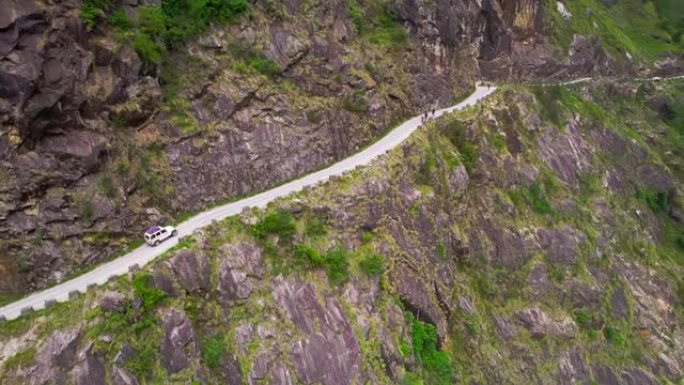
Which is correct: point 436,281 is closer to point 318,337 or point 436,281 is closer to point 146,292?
point 318,337

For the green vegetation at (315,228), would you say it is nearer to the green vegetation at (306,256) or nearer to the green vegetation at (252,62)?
the green vegetation at (306,256)

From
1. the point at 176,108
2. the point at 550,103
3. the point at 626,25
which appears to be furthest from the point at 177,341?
the point at 626,25

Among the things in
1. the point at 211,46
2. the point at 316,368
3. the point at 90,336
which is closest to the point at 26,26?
the point at 211,46

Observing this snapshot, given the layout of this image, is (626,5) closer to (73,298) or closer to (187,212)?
(187,212)

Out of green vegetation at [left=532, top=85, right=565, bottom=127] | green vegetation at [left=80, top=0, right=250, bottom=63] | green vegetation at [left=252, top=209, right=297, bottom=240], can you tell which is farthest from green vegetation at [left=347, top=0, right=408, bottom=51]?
green vegetation at [left=252, top=209, right=297, bottom=240]

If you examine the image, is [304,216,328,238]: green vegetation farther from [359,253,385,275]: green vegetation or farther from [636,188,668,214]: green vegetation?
[636,188,668,214]: green vegetation
